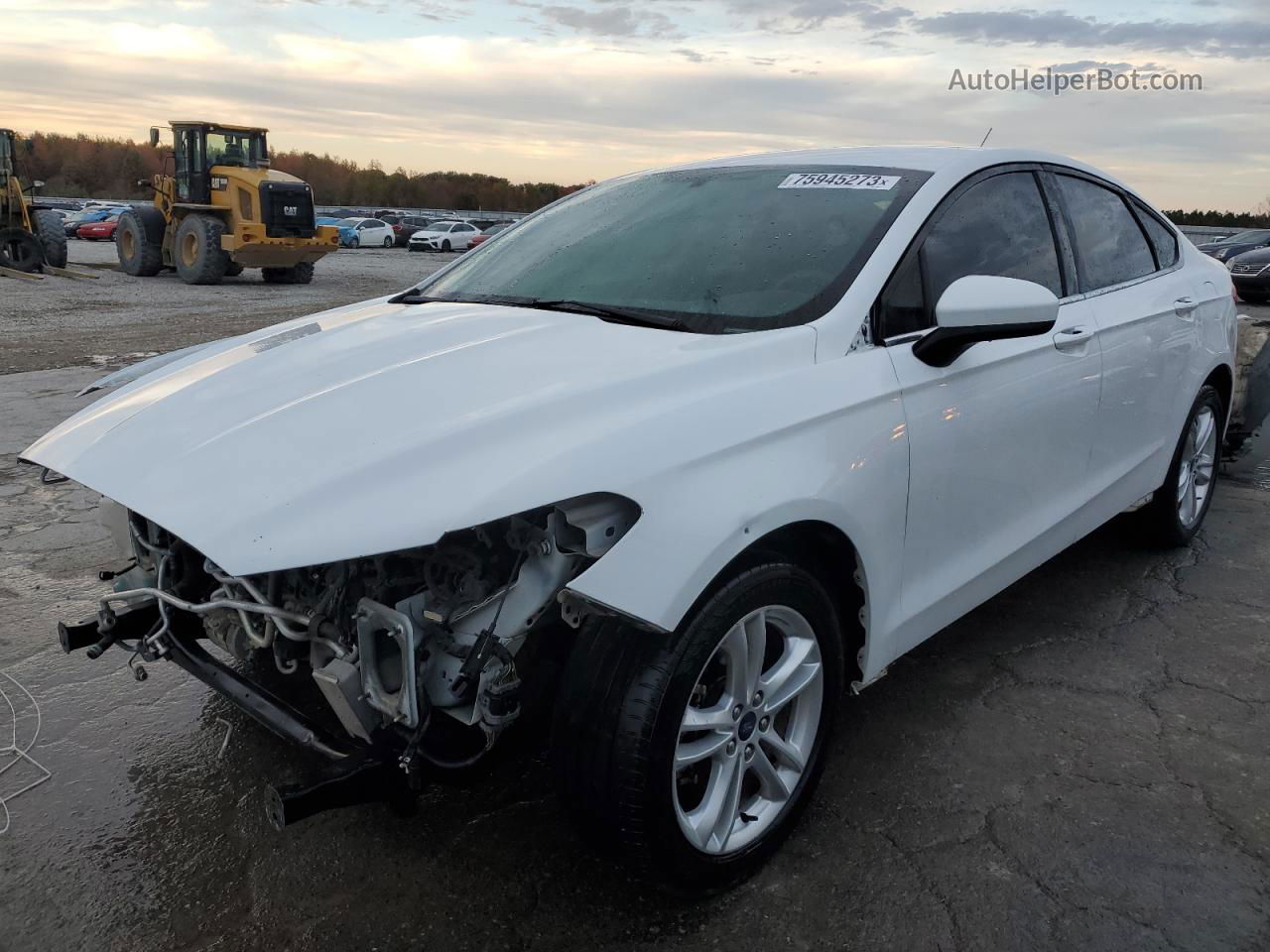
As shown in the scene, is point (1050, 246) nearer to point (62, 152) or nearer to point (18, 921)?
point (18, 921)

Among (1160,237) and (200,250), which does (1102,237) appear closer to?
(1160,237)

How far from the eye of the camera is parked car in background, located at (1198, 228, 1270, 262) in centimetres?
2298

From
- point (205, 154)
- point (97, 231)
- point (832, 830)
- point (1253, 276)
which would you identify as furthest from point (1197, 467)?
point (97, 231)

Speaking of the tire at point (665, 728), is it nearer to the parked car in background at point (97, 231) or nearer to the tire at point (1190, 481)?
the tire at point (1190, 481)

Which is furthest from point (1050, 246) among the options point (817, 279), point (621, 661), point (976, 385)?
point (621, 661)

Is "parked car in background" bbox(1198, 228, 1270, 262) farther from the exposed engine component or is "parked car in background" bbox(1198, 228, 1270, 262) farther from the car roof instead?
the exposed engine component

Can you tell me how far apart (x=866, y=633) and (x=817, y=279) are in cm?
91

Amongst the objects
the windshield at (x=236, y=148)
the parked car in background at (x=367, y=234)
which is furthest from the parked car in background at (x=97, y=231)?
the windshield at (x=236, y=148)

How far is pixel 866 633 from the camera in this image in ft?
8.27

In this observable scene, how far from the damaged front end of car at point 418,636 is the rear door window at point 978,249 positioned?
45.0 inches

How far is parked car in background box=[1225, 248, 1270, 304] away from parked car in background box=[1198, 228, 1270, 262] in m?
3.48

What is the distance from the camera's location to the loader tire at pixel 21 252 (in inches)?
812

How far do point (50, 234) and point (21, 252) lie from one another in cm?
75

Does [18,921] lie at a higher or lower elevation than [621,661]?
lower
